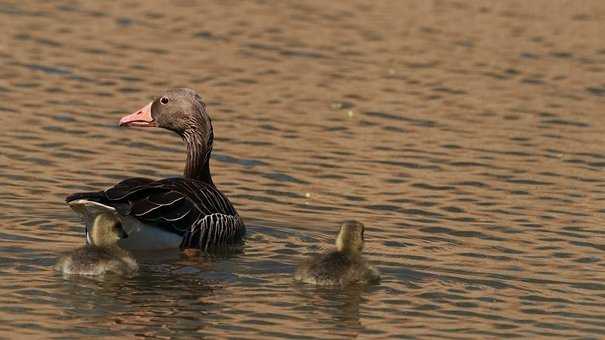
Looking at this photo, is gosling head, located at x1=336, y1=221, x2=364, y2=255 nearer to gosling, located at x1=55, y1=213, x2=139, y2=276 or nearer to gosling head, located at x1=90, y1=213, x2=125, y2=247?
gosling, located at x1=55, y1=213, x2=139, y2=276

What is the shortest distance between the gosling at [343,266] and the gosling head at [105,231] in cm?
175

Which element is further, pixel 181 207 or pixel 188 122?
pixel 188 122

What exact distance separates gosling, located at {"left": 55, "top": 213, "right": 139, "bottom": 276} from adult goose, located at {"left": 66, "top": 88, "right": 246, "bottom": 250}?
5.5 inches

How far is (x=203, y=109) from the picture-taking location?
17750mm

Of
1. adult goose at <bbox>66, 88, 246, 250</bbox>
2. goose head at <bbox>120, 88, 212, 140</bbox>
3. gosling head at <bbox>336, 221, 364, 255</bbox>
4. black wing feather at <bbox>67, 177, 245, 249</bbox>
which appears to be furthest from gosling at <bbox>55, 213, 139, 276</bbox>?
goose head at <bbox>120, 88, 212, 140</bbox>

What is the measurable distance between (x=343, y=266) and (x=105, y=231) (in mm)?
2262

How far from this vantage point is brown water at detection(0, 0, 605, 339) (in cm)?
1341

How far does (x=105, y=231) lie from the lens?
1419cm

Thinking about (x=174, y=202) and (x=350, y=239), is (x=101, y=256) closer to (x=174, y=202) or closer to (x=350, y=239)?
(x=174, y=202)

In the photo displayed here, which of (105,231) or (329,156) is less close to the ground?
(329,156)

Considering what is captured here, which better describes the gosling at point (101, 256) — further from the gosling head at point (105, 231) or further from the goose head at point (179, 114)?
the goose head at point (179, 114)

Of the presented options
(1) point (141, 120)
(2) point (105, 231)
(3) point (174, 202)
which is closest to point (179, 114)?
(1) point (141, 120)

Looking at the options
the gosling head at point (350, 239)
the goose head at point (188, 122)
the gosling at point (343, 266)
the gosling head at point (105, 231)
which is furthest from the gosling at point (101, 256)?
the goose head at point (188, 122)

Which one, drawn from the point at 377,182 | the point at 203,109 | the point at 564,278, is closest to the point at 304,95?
the point at 377,182
